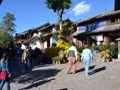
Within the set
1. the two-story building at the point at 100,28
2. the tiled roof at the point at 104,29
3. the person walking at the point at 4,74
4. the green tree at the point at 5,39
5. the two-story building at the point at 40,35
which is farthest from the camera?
the green tree at the point at 5,39

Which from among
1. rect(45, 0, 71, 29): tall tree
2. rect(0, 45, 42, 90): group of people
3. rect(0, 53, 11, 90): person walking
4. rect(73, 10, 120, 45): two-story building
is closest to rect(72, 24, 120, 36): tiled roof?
rect(73, 10, 120, 45): two-story building

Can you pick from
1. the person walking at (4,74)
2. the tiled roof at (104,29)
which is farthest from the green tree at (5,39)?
the person walking at (4,74)

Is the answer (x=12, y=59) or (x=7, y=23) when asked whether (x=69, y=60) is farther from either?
(x=7, y=23)

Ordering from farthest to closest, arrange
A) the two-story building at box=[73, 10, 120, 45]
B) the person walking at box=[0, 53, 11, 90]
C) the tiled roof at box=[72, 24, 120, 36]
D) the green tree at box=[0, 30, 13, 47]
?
the green tree at box=[0, 30, 13, 47] → the two-story building at box=[73, 10, 120, 45] → the tiled roof at box=[72, 24, 120, 36] → the person walking at box=[0, 53, 11, 90]

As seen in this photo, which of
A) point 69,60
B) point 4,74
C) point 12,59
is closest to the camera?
point 4,74

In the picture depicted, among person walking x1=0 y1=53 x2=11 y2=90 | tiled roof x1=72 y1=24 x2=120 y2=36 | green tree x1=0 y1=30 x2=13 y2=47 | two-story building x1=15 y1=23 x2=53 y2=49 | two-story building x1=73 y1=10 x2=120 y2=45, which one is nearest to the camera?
person walking x1=0 y1=53 x2=11 y2=90

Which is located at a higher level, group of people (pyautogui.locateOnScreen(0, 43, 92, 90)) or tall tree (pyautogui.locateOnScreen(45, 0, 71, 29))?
tall tree (pyautogui.locateOnScreen(45, 0, 71, 29))

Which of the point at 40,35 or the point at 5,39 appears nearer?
the point at 40,35

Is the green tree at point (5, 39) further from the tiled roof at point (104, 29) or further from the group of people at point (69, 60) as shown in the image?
the group of people at point (69, 60)

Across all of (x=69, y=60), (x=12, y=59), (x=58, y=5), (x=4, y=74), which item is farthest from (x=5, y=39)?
(x=4, y=74)

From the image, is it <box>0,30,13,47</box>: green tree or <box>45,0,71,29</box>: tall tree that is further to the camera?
<box>0,30,13,47</box>: green tree

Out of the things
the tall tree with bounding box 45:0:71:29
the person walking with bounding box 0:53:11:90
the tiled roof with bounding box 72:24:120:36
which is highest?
the tall tree with bounding box 45:0:71:29

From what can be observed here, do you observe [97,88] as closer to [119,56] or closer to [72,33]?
[119,56]

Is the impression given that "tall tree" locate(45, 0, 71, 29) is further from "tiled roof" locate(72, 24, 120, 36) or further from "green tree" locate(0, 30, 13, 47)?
"green tree" locate(0, 30, 13, 47)
